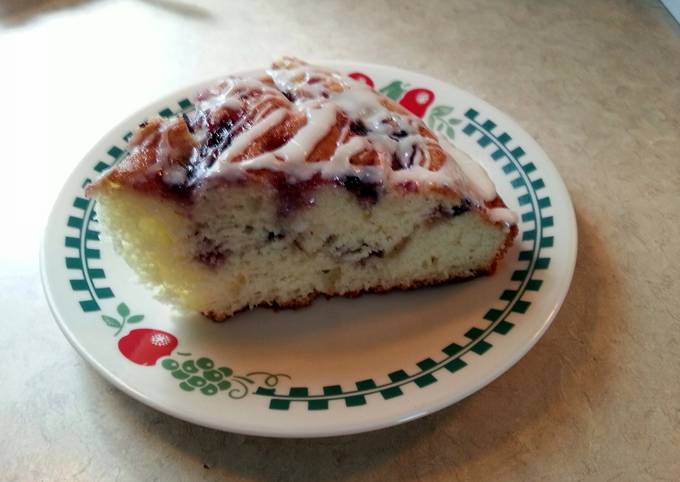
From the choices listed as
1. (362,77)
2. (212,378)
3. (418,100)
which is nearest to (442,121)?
(418,100)

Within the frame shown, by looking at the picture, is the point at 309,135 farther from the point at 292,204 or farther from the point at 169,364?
the point at 169,364

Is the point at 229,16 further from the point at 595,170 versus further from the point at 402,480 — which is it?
the point at 402,480

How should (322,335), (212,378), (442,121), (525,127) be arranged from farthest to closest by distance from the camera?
(525,127), (442,121), (322,335), (212,378)

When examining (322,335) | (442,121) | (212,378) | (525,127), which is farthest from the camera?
(525,127)

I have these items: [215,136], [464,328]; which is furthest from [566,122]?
[215,136]

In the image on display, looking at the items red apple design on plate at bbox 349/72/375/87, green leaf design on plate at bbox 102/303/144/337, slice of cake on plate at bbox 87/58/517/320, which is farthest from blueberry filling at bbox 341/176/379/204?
red apple design on plate at bbox 349/72/375/87

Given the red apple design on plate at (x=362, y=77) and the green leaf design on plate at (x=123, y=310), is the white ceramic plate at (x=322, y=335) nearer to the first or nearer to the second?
the green leaf design on plate at (x=123, y=310)
